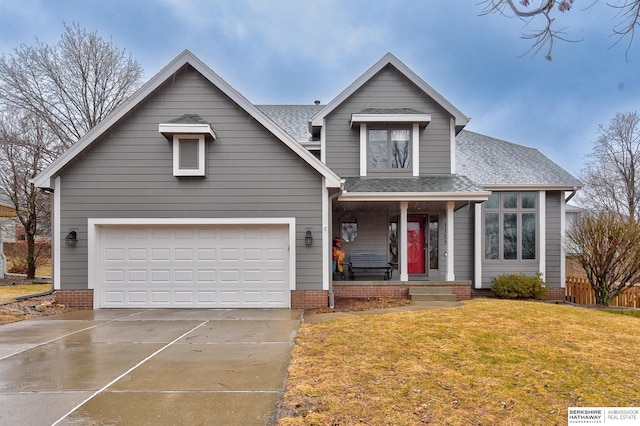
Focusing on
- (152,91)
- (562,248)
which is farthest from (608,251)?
(152,91)

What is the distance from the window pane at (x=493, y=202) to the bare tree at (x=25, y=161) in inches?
720

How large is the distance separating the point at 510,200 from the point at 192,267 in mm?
10337

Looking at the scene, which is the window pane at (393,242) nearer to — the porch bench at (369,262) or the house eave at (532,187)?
the porch bench at (369,262)

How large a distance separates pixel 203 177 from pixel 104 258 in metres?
3.30

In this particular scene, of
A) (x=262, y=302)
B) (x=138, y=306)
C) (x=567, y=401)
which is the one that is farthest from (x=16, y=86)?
(x=567, y=401)

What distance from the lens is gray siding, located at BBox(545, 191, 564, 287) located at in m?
12.5

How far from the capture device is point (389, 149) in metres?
12.1

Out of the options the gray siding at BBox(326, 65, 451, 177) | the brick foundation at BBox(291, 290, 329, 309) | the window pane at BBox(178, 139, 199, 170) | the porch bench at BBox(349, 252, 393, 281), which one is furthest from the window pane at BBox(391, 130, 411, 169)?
the window pane at BBox(178, 139, 199, 170)

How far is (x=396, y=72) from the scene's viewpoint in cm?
1224

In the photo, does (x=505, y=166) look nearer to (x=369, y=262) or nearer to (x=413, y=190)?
(x=413, y=190)

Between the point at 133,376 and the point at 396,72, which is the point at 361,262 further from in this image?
the point at 133,376

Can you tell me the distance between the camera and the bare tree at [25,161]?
54.4ft

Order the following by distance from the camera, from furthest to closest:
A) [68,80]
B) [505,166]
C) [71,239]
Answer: [68,80] → [505,166] → [71,239]

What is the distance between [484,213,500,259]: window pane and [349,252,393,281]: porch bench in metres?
3.46
